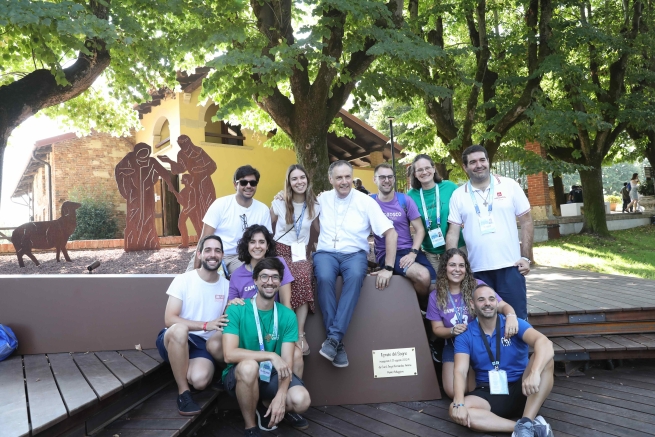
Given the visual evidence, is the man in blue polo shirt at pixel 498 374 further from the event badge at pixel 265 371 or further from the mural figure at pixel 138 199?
the mural figure at pixel 138 199

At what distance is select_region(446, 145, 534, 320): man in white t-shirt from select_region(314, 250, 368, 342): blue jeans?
868 mm

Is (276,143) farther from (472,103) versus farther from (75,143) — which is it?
(75,143)

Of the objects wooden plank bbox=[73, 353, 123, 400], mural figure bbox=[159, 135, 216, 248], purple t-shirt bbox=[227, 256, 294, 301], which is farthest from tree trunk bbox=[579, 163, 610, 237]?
wooden plank bbox=[73, 353, 123, 400]

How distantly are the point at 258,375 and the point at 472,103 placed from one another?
9102mm

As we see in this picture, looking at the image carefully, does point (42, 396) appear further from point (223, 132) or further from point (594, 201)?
point (594, 201)

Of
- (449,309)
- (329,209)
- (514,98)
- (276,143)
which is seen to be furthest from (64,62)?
(514,98)

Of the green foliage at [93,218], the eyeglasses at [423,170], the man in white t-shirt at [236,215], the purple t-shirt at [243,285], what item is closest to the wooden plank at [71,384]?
the purple t-shirt at [243,285]

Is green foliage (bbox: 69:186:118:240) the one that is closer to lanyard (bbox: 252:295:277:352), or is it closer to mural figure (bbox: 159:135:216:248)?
mural figure (bbox: 159:135:216:248)

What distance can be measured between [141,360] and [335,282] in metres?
1.81

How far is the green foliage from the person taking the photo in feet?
49.1

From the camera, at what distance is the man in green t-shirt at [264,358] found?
3459 mm

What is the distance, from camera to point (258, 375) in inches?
137

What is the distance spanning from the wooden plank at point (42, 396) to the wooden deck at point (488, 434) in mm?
464

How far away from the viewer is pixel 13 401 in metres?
3.21
